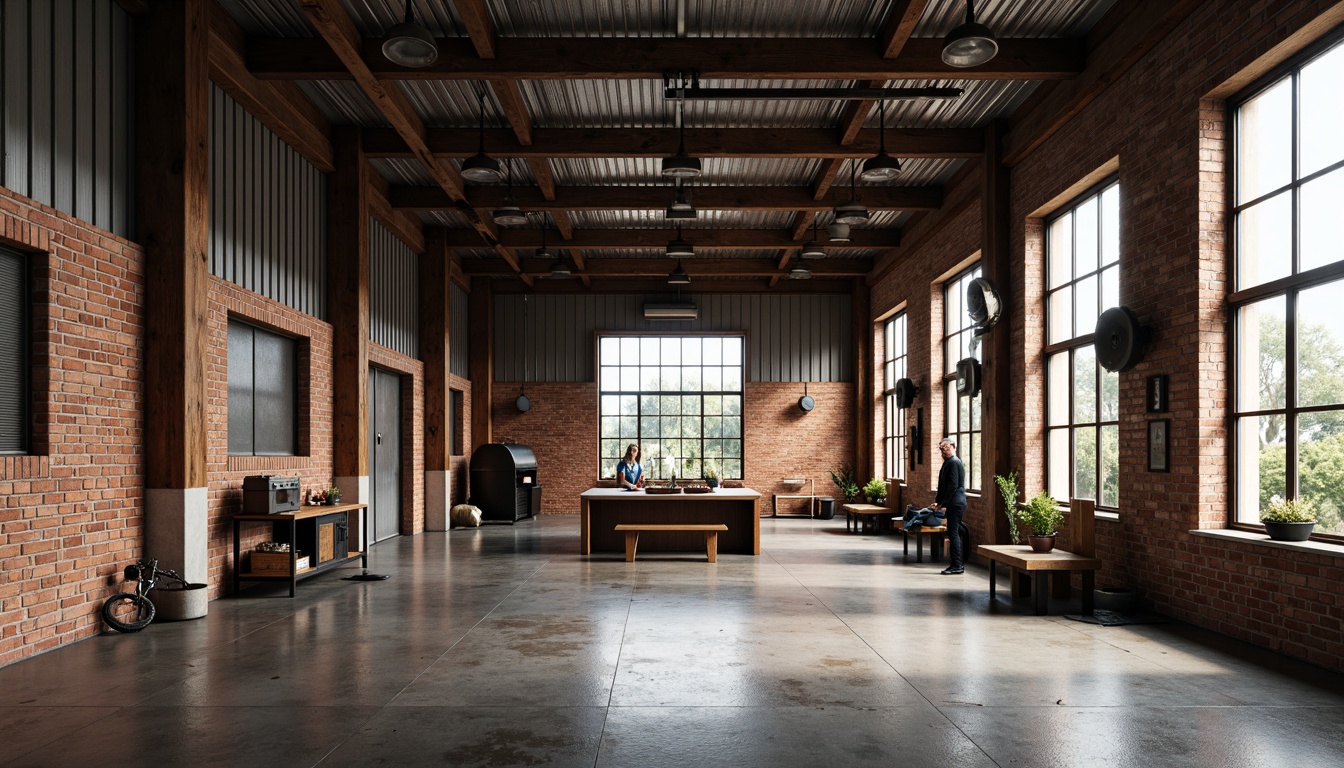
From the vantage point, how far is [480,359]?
18875 mm

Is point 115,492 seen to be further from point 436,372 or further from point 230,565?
point 436,372

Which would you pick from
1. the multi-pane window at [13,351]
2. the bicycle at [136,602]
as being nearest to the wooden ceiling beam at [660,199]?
the bicycle at [136,602]

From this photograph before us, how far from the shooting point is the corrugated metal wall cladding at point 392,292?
1285 centimetres

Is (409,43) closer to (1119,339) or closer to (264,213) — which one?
(264,213)

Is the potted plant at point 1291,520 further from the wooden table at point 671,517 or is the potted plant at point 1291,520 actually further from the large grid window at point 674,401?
the large grid window at point 674,401

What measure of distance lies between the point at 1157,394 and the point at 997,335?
3.33 metres

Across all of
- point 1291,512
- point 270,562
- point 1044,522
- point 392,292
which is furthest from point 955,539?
point 392,292

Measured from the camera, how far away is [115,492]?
6.75 meters

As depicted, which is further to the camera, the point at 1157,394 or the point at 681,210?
the point at 681,210

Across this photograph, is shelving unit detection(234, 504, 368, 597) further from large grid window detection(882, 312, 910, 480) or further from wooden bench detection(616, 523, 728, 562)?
large grid window detection(882, 312, 910, 480)

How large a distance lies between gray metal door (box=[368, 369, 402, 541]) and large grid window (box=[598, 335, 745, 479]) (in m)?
5.81

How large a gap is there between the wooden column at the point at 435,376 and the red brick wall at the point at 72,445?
828 cm

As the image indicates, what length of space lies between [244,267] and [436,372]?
6.80 meters

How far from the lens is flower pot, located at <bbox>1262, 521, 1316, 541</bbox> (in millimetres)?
5852
